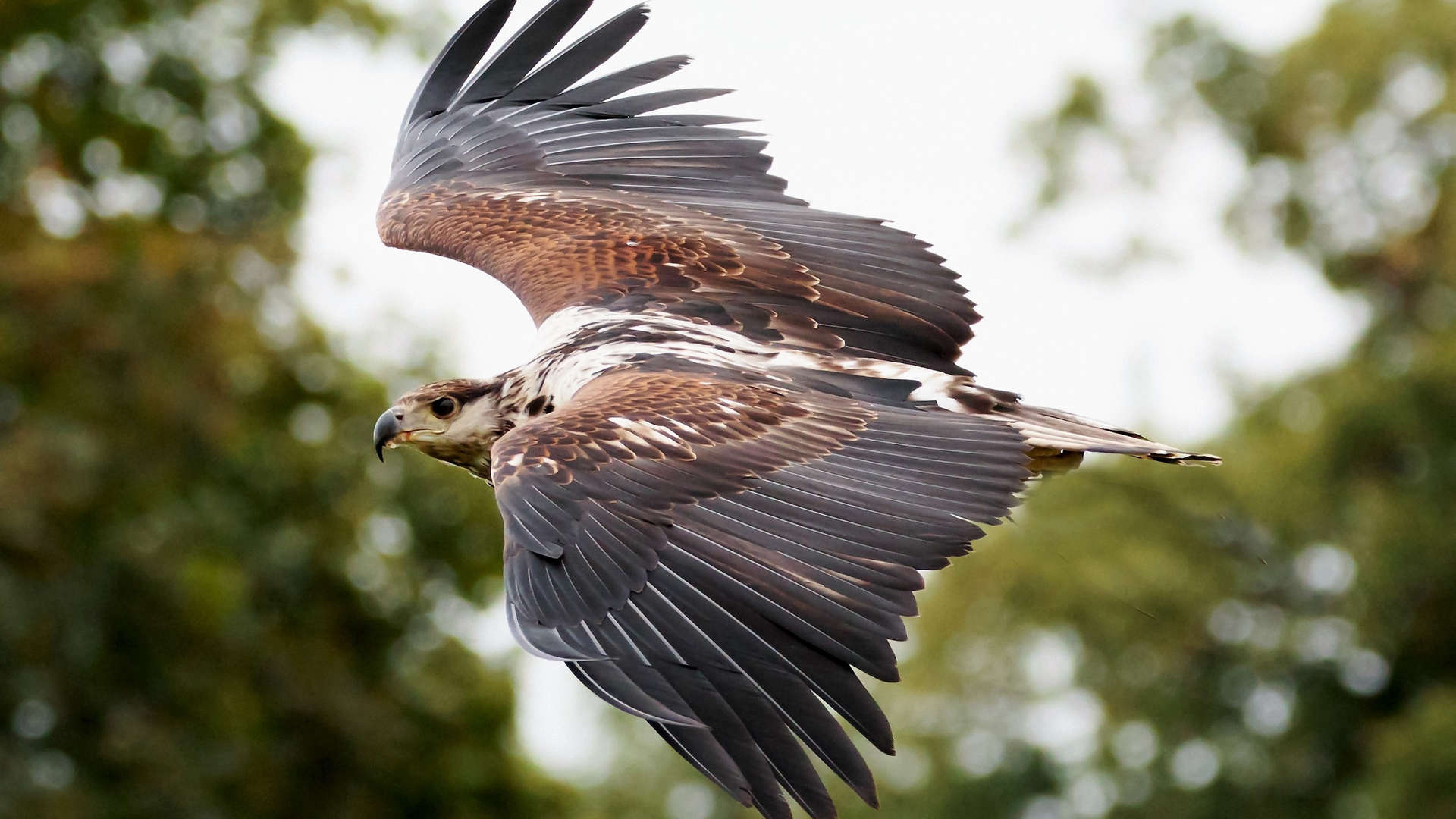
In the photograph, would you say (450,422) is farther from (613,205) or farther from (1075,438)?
(1075,438)

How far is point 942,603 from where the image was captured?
21.6 meters

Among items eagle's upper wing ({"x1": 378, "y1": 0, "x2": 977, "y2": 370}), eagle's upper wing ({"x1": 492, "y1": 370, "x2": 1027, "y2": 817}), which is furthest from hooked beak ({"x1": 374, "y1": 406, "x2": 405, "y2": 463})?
eagle's upper wing ({"x1": 492, "y1": 370, "x2": 1027, "y2": 817})

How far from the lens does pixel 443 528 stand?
15.8 metres

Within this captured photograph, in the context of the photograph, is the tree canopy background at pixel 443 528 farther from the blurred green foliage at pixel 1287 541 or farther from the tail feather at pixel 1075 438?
the tail feather at pixel 1075 438

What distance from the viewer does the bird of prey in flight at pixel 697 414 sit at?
13.6 ft

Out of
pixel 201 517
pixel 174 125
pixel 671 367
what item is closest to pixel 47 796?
pixel 201 517

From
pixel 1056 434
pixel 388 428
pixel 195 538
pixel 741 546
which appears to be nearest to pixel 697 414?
pixel 741 546

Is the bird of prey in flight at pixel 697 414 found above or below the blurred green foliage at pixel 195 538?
below

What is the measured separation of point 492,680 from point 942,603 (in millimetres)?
6916

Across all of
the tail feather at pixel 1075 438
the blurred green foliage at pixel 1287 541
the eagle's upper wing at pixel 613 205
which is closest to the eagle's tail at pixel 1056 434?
the tail feather at pixel 1075 438

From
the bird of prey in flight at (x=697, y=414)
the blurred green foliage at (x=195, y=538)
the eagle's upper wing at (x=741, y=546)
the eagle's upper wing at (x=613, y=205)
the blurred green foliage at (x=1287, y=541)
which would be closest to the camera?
the eagle's upper wing at (x=741, y=546)

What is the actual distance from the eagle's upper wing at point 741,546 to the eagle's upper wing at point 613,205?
0.81 metres

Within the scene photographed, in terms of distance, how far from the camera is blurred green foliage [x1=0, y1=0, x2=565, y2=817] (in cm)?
1448

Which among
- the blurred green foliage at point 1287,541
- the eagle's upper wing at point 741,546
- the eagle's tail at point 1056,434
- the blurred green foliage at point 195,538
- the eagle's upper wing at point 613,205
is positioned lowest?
the eagle's upper wing at point 741,546
